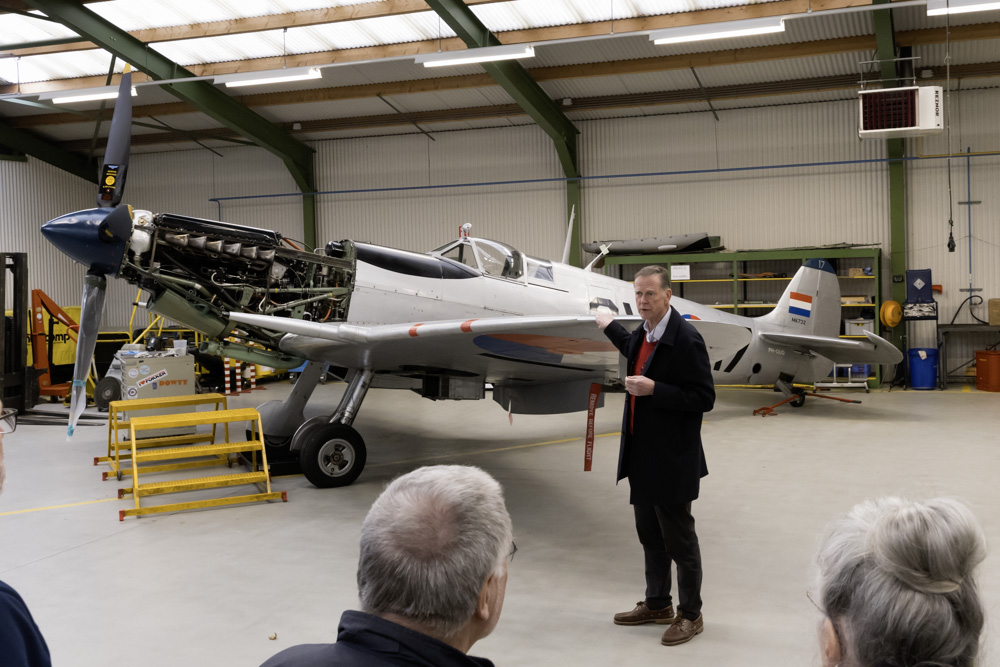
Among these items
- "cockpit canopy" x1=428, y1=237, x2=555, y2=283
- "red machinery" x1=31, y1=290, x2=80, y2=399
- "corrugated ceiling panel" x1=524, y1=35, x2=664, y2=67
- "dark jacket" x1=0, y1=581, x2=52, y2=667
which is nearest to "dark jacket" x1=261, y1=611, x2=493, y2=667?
"dark jacket" x1=0, y1=581, x2=52, y2=667

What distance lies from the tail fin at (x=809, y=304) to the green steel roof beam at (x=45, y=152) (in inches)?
667

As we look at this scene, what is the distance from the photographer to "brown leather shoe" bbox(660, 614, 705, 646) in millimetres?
3307

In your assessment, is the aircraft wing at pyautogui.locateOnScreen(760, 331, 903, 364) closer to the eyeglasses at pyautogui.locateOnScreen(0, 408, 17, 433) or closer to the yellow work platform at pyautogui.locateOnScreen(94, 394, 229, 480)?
the yellow work platform at pyautogui.locateOnScreen(94, 394, 229, 480)

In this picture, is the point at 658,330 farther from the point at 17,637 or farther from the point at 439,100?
the point at 439,100

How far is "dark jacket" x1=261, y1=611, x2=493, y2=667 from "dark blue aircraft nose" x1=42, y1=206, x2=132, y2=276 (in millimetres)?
5606

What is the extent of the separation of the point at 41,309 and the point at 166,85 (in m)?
4.65

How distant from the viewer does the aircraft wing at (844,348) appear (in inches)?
367

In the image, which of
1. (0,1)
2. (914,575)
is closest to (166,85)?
(0,1)

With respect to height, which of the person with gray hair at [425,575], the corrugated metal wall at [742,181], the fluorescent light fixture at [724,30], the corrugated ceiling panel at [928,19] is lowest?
the person with gray hair at [425,575]

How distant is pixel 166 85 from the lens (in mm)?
13727

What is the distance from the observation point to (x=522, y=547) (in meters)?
4.71

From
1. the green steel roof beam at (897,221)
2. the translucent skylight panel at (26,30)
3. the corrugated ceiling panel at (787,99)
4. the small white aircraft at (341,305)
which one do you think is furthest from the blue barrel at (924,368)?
the translucent skylight panel at (26,30)

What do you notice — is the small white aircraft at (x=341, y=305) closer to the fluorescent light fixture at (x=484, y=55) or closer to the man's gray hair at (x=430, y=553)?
the man's gray hair at (x=430, y=553)

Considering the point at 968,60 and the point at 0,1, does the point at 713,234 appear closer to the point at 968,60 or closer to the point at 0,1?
the point at 968,60
